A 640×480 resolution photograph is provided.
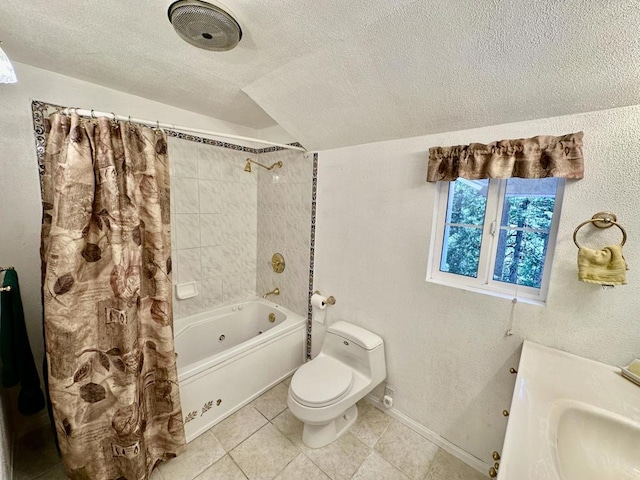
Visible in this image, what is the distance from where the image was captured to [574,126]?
1.11 metres

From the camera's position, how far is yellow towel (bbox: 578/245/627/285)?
995 millimetres

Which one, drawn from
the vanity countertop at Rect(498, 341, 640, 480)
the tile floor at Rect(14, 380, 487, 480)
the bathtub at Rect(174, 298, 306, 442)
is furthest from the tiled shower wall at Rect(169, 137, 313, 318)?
the vanity countertop at Rect(498, 341, 640, 480)

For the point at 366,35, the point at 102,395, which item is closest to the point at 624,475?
the point at 366,35

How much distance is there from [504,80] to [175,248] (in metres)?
2.46

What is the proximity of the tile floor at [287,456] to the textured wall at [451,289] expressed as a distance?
19 centimetres

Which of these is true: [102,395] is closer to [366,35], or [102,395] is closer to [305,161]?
[305,161]

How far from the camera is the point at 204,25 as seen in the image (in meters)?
1.06

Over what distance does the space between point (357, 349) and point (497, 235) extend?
3.82 feet

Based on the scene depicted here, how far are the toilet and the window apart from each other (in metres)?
0.69

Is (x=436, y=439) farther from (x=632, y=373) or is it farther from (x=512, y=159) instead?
(x=512, y=159)

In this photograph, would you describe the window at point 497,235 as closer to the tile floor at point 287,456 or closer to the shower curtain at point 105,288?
the tile floor at point 287,456

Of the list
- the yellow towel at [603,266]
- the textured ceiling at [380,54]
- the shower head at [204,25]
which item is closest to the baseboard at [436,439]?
the yellow towel at [603,266]

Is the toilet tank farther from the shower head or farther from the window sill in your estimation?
the shower head

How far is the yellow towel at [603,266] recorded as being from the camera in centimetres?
100
